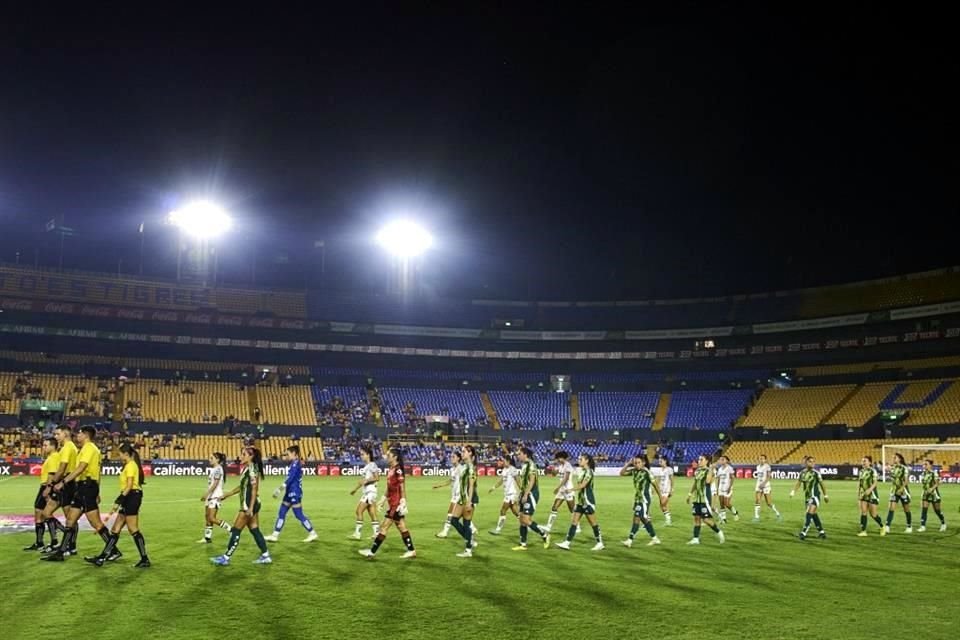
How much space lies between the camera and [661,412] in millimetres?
81562

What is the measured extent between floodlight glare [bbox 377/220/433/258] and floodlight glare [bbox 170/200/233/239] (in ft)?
48.3

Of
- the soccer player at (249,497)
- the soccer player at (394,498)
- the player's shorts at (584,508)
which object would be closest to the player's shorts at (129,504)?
the soccer player at (249,497)

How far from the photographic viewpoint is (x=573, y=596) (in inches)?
527

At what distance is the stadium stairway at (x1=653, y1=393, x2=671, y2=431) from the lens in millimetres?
79750

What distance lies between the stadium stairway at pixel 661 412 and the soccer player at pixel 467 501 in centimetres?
6292

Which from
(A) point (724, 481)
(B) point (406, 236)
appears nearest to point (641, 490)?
(A) point (724, 481)

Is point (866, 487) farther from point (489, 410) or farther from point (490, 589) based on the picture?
point (489, 410)

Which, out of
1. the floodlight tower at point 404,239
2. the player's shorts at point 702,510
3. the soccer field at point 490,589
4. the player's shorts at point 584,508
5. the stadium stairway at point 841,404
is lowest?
the soccer field at point 490,589

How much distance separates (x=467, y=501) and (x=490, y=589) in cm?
425

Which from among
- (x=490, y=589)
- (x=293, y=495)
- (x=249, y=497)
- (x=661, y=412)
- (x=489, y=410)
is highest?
(x=489, y=410)

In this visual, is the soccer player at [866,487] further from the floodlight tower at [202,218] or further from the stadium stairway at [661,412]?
the floodlight tower at [202,218]

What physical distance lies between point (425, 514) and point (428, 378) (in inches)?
2193

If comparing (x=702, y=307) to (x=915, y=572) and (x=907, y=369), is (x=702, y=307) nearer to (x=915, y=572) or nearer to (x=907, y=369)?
(x=907, y=369)

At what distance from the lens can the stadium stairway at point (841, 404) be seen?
73.4 m
